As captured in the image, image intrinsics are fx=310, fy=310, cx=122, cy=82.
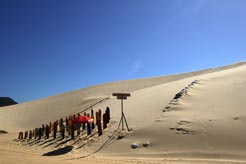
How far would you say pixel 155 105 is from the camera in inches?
763

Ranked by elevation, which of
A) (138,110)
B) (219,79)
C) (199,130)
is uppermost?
(219,79)

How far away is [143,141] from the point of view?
13.7 m

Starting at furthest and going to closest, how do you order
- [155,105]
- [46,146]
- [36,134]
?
[36,134]
[155,105]
[46,146]

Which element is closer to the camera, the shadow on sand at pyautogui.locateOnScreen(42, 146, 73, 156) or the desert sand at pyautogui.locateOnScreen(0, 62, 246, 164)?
the desert sand at pyautogui.locateOnScreen(0, 62, 246, 164)

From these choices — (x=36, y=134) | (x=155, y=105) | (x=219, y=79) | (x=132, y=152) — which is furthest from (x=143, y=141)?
(x=36, y=134)

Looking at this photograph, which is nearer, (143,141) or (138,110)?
(143,141)

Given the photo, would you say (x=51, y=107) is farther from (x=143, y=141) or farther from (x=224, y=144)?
(x=224, y=144)

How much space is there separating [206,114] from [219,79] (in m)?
6.71

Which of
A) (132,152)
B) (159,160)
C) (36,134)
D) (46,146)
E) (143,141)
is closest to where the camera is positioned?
(159,160)

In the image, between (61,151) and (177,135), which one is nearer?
(177,135)

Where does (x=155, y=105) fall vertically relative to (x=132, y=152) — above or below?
above

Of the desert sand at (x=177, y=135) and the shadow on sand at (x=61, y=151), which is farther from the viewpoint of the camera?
the shadow on sand at (x=61, y=151)

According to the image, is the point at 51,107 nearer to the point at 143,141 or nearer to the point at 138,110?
the point at 138,110

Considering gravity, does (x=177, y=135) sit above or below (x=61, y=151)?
above
